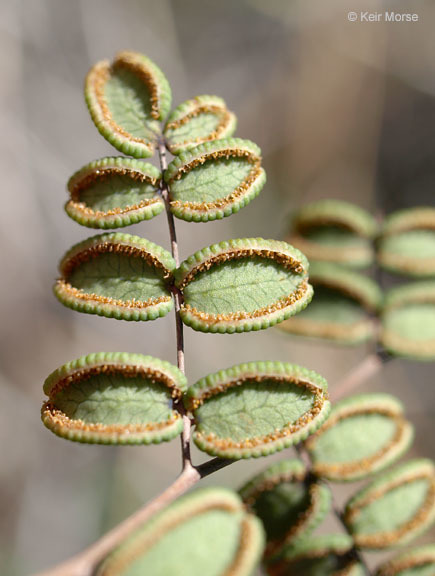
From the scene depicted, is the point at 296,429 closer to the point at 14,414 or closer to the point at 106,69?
the point at 106,69

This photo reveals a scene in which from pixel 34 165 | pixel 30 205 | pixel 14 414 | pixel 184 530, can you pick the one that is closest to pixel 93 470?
pixel 14 414

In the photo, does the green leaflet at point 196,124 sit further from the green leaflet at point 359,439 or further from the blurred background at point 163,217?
the blurred background at point 163,217

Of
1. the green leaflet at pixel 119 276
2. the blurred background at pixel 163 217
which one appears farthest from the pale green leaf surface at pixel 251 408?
the blurred background at pixel 163 217

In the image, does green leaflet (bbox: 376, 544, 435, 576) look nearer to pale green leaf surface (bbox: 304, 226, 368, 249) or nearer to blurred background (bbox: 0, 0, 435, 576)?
pale green leaf surface (bbox: 304, 226, 368, 249)

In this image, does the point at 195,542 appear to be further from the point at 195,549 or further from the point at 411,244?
the point at 411,244

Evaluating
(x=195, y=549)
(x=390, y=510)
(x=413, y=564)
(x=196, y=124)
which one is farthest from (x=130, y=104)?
(x=413, y=564)

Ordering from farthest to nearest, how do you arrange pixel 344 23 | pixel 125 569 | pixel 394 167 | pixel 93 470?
pixel 394 167 < pixel 344 23 < pixel 93 470 < pixel 125 569
